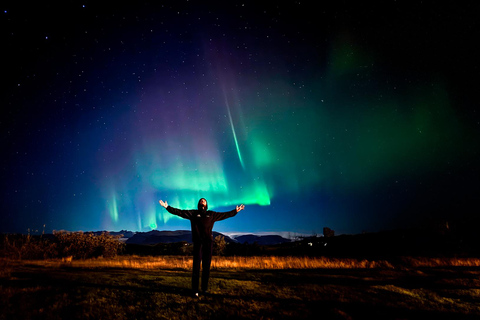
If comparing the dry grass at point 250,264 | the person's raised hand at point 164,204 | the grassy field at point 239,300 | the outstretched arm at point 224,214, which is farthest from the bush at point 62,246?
the outstretched arm at point 224,214

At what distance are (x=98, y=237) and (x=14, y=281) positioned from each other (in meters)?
21.9

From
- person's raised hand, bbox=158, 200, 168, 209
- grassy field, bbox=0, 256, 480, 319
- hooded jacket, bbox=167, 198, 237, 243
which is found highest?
person's raised hand, bbox=158, 200, 168, 209

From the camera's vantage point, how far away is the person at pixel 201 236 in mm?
6512

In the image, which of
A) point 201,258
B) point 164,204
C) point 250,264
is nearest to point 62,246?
point 250,264

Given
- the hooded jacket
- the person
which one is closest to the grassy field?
the person

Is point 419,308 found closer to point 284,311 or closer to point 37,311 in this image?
point 284,311

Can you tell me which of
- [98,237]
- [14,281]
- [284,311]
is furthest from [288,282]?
[98,237]

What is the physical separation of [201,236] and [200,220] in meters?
0.45

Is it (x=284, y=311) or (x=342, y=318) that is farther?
(x=284, y=311)

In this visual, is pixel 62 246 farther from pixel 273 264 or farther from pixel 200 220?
pixel 200 220

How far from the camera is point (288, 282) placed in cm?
879

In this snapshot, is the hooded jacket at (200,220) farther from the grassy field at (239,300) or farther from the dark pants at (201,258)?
the grassy field at (239,300)

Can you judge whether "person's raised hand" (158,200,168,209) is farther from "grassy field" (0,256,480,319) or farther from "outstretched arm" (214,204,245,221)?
"grassy field" (0,256,480,319)

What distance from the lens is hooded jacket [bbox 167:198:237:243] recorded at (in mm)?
6613
